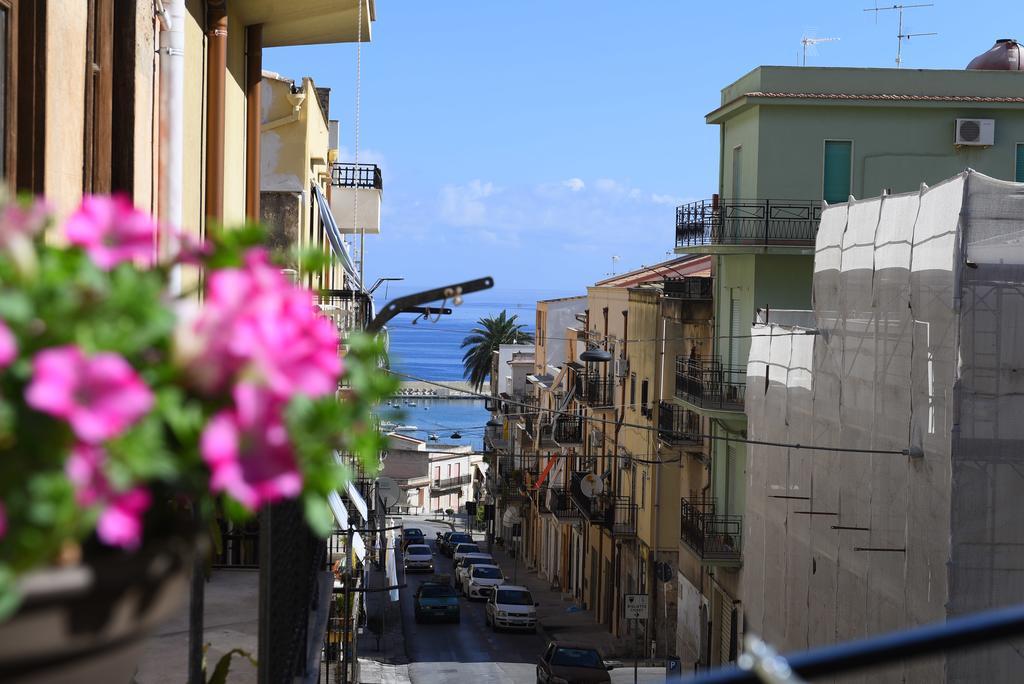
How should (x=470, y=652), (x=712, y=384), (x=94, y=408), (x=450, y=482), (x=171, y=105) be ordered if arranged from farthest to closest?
(x=450, y=482), (x=470, y=652), (x=712, y=384), (x=171, y=105), (x=94, y=408)

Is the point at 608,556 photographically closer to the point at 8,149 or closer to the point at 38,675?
the point at 8,149

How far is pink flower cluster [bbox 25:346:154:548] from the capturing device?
4.15ft

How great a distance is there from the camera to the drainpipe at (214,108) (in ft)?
40.0

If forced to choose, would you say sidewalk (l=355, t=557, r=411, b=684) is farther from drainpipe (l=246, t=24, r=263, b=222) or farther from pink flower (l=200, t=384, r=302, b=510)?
pink flower (l=200, t=384, r=302, b=510)

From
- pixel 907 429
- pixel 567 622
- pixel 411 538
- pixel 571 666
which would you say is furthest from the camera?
pixel 411 538

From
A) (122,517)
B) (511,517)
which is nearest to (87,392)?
(122,517)

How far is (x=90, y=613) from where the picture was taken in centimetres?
140

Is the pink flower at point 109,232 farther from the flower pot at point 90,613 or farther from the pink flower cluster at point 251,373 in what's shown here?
the flower pot at point 90,613

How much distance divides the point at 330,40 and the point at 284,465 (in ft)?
57.5

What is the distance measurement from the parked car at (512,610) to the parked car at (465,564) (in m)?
11.3

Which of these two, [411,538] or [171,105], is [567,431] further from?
[171,105]

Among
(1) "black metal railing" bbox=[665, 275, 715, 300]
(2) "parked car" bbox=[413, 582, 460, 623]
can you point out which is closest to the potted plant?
(1) "black metal railing" bbox=[665, 275, 715, 300]

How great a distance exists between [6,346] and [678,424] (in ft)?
111

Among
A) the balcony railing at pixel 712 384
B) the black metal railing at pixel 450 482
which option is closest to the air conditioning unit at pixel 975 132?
the balcony railing at pixel 712 384
